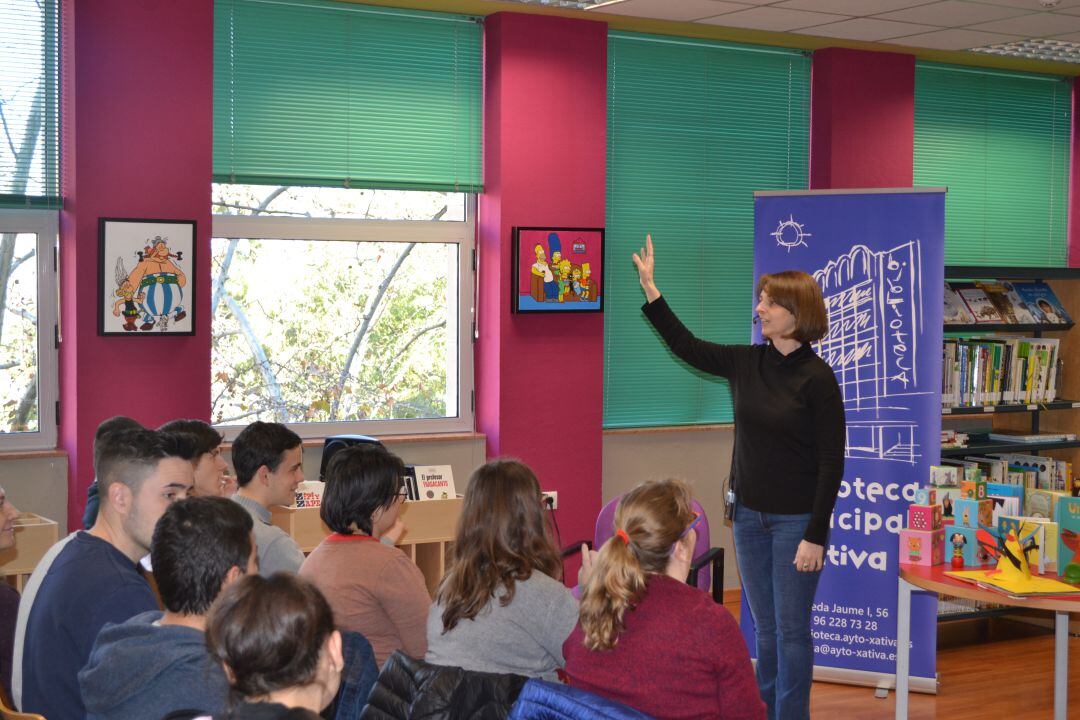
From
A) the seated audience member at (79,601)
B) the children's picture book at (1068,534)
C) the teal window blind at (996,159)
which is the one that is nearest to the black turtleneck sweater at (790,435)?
the children's picture book at (1068,534)

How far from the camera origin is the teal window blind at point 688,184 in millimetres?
6418

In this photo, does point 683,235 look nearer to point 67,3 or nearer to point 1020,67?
point 1020,67

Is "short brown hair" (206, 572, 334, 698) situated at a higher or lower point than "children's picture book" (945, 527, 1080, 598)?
higher

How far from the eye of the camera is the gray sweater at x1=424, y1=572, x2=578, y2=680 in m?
2.74

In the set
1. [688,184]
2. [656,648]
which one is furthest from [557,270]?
[656,648]

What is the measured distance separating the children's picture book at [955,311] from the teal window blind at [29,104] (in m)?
4.31

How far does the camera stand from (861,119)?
22.4 feet

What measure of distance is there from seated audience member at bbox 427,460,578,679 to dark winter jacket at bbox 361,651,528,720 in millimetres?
152

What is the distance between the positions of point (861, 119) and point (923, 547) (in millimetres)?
3388

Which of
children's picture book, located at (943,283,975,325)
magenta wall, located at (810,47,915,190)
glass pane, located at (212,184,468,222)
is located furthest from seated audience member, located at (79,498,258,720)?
magenta wall, located at (810,47,915,190)

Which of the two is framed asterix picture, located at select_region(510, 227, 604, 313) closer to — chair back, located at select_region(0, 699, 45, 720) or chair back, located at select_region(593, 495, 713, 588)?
chair back, located at select_region(593, 495, 713, 588)

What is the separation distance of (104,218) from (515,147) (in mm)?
2011

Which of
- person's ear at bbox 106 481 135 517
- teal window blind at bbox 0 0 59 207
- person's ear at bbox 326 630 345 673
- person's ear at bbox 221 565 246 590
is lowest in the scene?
person's ear at bbox 326 630 345 673

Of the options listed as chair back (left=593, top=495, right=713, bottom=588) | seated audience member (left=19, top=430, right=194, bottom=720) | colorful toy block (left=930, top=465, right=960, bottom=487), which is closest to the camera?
seated audience member (left=19, top=430, right=194, bottom=720)
